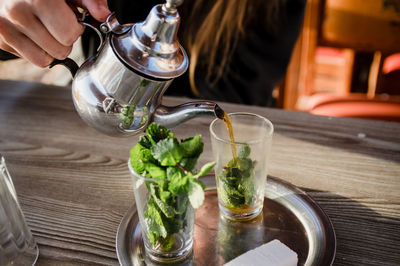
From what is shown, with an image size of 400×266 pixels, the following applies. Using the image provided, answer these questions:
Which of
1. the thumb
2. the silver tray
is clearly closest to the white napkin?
the silver tray

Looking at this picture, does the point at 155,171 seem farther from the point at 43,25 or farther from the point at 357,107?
the point at 357,107

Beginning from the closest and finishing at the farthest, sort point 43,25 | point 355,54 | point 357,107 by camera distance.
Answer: point 43,25
point 357,107
point 355,54

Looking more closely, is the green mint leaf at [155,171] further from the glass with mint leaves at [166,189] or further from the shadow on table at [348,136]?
the shadow on table at [348,136]

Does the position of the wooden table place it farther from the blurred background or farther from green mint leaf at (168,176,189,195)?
the blurred background

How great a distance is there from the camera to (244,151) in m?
0.56

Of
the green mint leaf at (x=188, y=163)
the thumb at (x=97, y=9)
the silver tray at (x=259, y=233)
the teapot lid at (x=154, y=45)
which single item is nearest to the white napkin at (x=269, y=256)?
the silver tray at (x=259, y=233)

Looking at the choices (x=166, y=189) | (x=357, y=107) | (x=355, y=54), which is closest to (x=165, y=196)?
(x=166, y=189)

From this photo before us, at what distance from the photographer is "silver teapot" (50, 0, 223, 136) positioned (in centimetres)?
49

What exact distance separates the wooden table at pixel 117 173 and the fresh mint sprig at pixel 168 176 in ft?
0.34

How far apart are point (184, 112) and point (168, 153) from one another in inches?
4.7

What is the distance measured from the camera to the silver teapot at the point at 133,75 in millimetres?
495

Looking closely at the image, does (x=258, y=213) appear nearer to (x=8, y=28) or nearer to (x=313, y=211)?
(x=313, y=211)

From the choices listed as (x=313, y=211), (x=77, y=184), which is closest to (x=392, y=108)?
(x=313, y=211)

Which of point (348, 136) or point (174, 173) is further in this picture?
point (348, 136)
